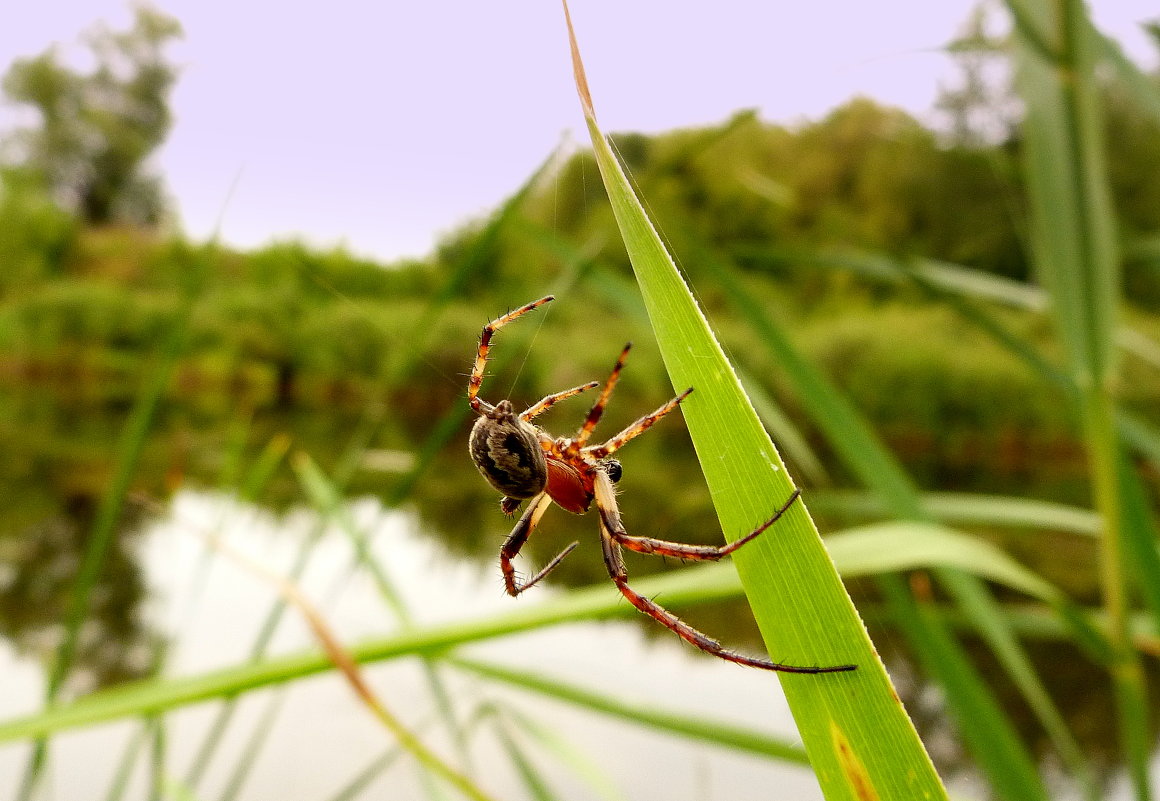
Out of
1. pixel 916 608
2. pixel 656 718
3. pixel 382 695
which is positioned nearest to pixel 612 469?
pixel 656 718

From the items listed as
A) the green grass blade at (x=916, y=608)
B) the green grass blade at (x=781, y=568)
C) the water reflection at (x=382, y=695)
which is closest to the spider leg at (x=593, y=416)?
the green grass blade at (x=916, y=608)

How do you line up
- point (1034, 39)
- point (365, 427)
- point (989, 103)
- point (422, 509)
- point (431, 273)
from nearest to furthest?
point (1034, 39) → point (365, 427) → point (989, 103) → point (431, 273) → point (422, 509)

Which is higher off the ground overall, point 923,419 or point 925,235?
point 925,235

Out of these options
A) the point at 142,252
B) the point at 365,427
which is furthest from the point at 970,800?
the point at 142,252

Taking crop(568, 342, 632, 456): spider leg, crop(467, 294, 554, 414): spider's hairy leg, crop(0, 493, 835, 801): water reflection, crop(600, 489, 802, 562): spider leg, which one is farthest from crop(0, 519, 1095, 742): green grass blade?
crop(0, 493, 835, 801): water reflection

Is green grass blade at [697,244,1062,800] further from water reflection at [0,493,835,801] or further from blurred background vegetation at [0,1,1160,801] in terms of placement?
water reflection at [0,493,835,801]

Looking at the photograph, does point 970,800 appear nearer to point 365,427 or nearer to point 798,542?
point 798,542

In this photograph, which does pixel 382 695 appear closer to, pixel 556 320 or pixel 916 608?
pixel 556 320
